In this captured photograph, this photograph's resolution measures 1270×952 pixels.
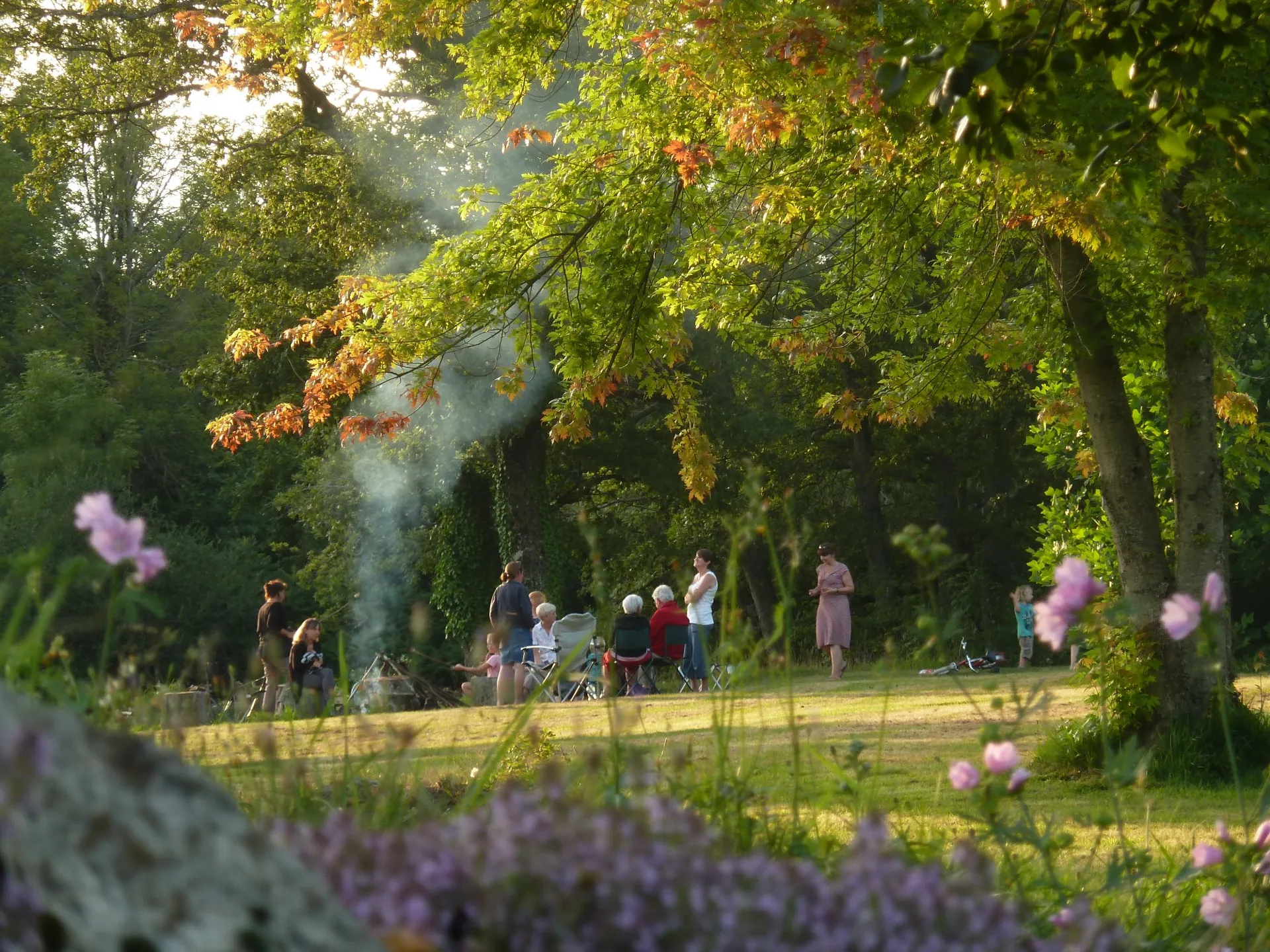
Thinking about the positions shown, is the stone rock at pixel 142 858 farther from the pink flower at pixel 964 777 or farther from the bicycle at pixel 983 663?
the bicycle at pixel 983 663

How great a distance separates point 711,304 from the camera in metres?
10.2

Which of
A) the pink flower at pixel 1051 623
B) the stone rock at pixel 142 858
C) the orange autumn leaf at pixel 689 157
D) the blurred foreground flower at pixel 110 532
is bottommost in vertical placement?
the stone rock at pixel 142 858

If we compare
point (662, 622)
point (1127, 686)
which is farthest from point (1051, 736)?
point (662, 622)

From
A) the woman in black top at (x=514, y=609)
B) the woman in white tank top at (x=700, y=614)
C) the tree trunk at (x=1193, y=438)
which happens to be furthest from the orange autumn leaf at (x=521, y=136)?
the woman in black top at (x=514, y=609)

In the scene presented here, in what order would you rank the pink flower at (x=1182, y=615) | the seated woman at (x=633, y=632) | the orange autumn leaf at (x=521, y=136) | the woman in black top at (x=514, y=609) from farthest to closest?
the seated woman at (x=633, y=632) → the woman in black top at (x=514, y=609) → the orange autumn leaf at (x=521, y=136) → the pink flower at (x=1182, y=615)

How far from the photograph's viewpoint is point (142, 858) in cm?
106

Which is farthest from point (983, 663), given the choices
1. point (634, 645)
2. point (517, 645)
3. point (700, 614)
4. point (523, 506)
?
point (517, 645)

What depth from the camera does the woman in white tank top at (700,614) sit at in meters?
15.5

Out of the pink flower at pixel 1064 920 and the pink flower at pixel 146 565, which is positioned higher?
the pink flower at pixel 146 565

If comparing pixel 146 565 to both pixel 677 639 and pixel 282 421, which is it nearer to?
pixel 282 421

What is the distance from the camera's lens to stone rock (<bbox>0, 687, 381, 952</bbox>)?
39.2 inches

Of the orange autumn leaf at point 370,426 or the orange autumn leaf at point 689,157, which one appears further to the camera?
the orange autumn leaf at point 370,426

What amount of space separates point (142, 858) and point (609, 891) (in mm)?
472

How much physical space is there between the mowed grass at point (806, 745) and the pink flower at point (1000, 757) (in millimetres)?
102
